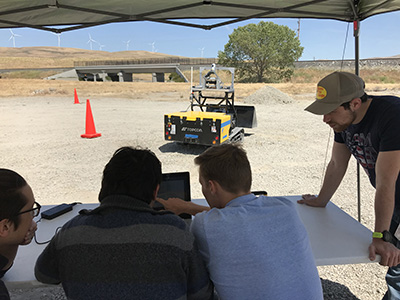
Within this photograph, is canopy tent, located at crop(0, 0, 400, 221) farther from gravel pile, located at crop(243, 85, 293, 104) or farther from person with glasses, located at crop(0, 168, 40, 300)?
gravel pile, located at crop(243, 85, 293, 104)

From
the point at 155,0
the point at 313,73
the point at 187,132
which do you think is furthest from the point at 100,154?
the point at 313,73

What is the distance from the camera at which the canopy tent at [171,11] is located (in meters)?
3.32

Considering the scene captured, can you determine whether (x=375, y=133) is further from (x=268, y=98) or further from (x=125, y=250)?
(x=268, y=98)

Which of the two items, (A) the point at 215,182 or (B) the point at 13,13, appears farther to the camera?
(B) the point at 13,13

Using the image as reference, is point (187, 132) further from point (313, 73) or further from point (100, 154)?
point (313, 73)

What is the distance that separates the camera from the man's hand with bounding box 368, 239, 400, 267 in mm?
1781

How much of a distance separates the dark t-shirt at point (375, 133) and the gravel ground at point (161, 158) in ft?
5.03

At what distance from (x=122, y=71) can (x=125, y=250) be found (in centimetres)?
5650

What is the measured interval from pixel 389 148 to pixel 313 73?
51797 mm

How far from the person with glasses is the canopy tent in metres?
2.65

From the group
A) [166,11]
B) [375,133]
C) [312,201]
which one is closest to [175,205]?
[312,201]

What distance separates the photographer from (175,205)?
2012 mm

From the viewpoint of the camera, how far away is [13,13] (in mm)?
3473

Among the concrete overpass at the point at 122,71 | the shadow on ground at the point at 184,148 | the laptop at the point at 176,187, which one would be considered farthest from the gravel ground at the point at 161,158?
the concrete overpass at the point at 122,71
